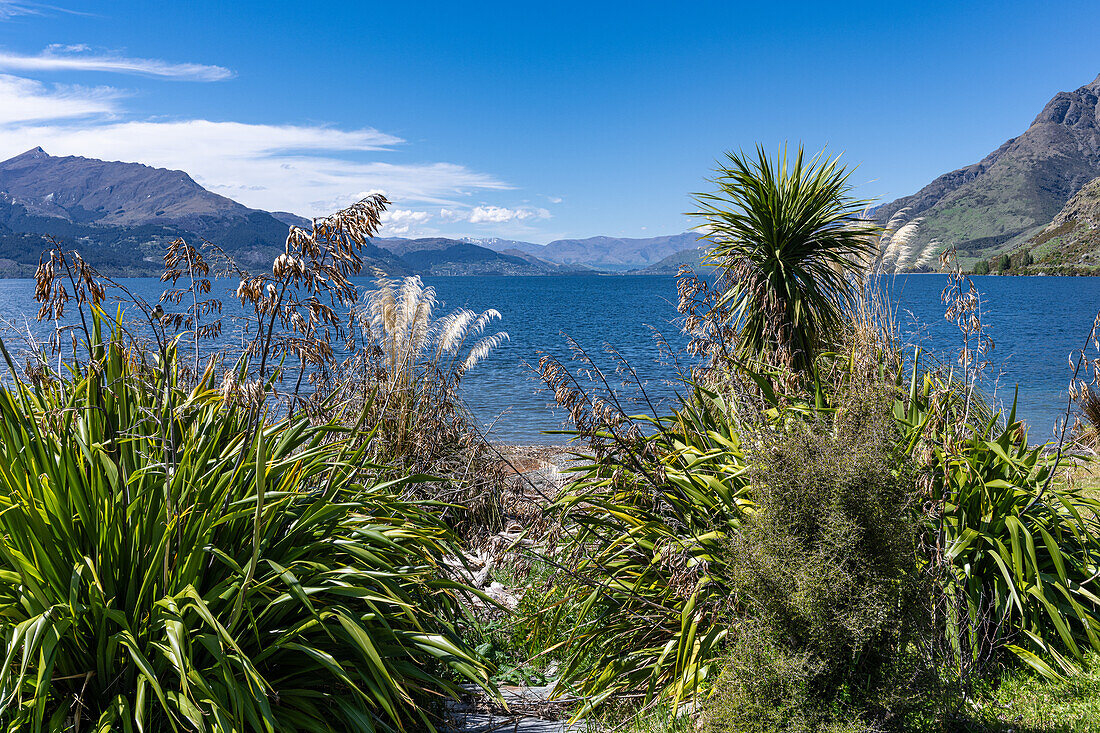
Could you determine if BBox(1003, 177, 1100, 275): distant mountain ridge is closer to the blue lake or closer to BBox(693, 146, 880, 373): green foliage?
the blue lake

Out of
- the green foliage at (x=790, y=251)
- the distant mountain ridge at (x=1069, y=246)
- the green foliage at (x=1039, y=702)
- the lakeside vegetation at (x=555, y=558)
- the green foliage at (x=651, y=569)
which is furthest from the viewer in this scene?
the distant mountain ridge at (x=1069, y=246)

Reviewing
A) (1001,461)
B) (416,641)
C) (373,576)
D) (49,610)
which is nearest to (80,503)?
(49,610)

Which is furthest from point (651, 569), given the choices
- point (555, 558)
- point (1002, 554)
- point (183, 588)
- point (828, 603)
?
point (183, 588)

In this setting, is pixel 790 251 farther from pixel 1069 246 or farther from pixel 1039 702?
pixel 1069 246

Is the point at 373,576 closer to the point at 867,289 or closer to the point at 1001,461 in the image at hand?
the point at 1001,461

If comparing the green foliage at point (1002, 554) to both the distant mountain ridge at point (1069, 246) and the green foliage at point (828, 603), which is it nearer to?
the green foliage at point (828, 603)

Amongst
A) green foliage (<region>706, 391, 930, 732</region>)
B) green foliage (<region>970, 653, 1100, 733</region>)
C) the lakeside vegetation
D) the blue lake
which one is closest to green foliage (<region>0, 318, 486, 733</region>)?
the lakeside vegetation

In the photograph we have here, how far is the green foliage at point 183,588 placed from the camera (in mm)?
2537

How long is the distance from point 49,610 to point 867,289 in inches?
220

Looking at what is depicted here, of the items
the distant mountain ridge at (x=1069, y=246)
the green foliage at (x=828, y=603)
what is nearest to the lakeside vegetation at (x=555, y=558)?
the green foliage at (x=828, y=603)

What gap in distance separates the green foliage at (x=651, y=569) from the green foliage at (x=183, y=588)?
3.58 feet

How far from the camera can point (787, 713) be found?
9.08 ft

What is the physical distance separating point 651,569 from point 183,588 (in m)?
2.53

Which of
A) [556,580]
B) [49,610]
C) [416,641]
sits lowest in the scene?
[556,580]
